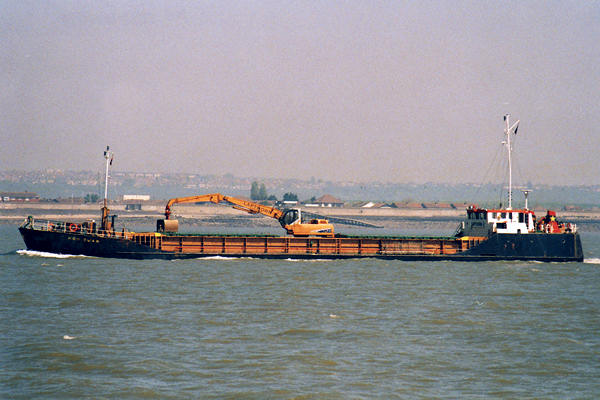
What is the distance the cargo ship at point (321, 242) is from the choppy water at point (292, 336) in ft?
34.1

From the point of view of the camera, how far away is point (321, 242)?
219 ft

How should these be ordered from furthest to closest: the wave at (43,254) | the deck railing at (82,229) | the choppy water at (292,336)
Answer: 1. the deck railing at (82,229)
2. the wave at (43,254)
3. the choppy water at (292,336)

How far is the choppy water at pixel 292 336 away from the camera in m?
23.9

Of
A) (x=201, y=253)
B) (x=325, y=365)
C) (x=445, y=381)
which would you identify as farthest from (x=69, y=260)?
(x=445, y=381)

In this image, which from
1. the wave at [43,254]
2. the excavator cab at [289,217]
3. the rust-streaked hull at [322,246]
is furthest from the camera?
the excavator cab at [289,217]

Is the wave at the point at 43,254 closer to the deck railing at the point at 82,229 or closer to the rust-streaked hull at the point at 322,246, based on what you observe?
the rust-streaked hull at the point at 322,246

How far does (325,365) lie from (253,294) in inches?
661

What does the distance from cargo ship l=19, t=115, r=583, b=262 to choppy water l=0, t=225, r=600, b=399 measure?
10.4m

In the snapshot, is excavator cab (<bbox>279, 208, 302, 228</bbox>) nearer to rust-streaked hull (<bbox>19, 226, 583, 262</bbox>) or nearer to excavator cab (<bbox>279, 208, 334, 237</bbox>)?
excavator cab (<bbox>279, 208, 334, 237</bbox>)

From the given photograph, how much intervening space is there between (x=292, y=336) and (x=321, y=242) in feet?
118

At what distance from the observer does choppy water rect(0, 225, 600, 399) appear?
78.4ft

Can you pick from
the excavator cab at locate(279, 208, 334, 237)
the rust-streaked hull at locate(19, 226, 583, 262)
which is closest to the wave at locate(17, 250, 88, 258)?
the rust-streaked hull at locate(19, 226, 583, 262)

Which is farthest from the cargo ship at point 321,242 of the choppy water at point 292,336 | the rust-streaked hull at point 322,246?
the choppy water at point 292,336

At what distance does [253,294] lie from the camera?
4266 centimetres
